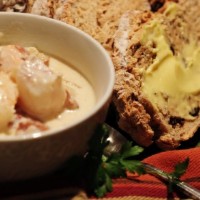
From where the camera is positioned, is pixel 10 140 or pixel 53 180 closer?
pixel 10 140

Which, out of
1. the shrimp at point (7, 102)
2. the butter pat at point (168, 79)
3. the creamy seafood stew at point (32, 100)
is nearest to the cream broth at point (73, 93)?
the creamy seafood stew at point (32, 100)

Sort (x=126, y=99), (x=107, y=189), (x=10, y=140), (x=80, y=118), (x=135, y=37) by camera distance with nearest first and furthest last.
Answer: (x=10, y=140) < (x=80, y=118) < (x=107, y=189) < (x=126, y=99) < (x=135, y=37)

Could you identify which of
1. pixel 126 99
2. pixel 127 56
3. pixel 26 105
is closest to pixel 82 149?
pixel 26 105

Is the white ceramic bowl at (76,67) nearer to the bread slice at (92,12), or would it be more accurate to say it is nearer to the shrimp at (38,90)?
the shrimp at (38,90)

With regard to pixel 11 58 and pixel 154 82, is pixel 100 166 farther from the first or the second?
pixel 154 82

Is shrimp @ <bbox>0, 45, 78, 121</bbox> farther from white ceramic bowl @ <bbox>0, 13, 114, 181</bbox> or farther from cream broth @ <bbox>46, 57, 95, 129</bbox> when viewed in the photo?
white ceramic bowl @ <bbox>0, 13, 114, 181</bbox>

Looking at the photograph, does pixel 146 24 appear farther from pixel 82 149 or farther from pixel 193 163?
pixel 82 149

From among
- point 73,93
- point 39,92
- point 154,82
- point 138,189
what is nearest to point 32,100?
point 39,92
